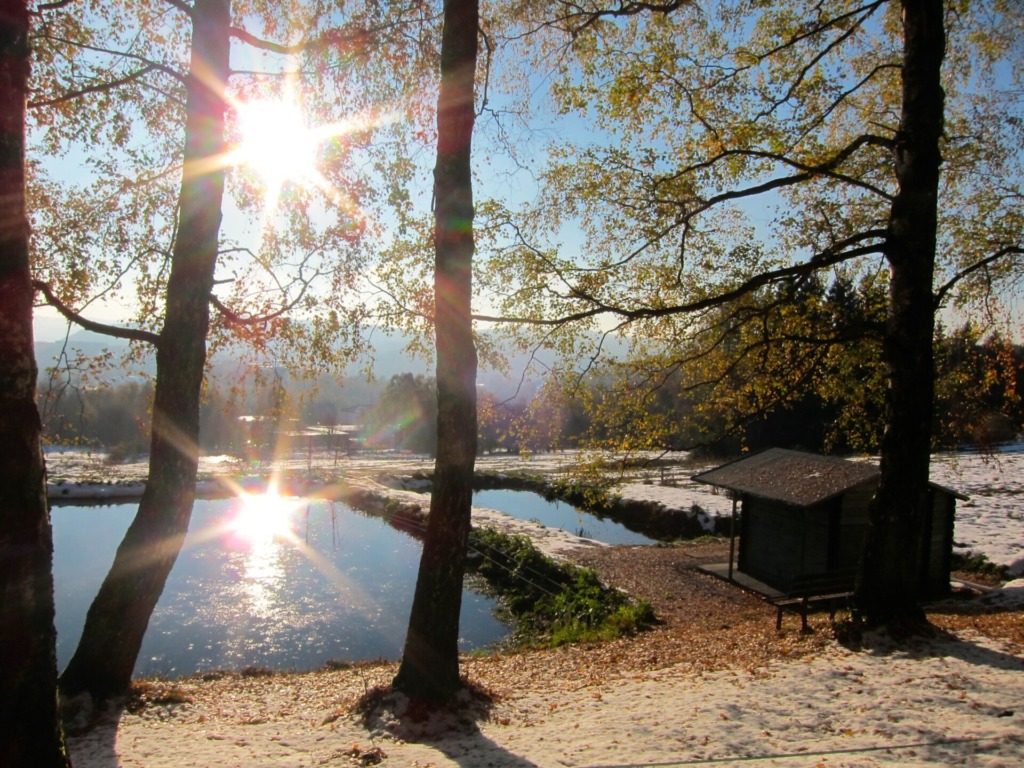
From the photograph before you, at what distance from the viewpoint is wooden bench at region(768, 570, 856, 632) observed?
32.0 feet

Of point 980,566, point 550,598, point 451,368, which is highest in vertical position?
point 451,368

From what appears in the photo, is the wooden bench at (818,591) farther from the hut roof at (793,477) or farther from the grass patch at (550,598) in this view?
the grass patch at (550,598)

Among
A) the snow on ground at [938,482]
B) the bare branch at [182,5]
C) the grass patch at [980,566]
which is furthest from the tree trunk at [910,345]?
the grass patch at [980,566]

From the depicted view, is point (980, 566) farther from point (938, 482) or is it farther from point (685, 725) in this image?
point (685, 725)

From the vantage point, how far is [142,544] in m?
6.88

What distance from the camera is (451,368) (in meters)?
6.70

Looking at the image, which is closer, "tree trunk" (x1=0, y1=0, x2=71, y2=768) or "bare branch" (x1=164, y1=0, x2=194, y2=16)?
"tree trunk" (x1=0, y1=0, x2=71, y2=768)

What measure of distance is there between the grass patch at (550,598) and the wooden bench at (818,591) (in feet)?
8.71

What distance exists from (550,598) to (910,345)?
1029 cm

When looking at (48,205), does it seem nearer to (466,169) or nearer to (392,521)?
(466,169)

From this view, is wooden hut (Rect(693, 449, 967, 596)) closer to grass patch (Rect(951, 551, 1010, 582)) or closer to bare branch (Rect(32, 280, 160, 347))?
grass patch (Rect(951, 551, 1010, 582))

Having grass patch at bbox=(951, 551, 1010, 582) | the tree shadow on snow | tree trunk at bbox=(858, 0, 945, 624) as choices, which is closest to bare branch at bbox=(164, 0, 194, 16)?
the tree shadow on snow

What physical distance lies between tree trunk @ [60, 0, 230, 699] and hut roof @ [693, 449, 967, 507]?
35.4ft

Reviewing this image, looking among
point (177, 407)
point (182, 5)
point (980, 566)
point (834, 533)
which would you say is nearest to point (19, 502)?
point (177, 407)
